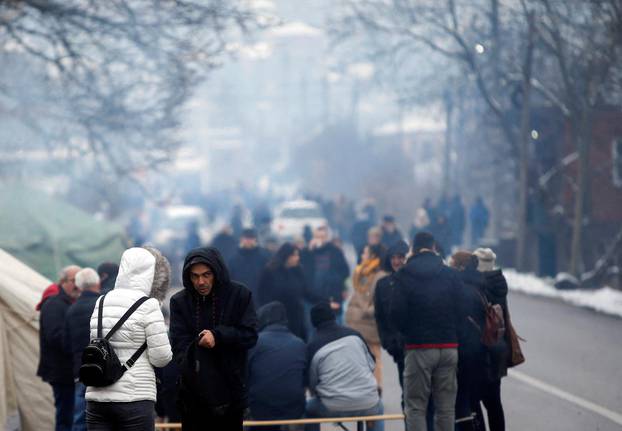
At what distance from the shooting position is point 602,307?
19.6m

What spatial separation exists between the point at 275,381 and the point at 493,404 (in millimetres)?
1774

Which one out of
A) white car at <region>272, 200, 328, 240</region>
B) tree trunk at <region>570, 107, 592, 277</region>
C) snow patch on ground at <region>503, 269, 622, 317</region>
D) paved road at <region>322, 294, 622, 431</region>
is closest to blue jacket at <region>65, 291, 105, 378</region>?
paved road at <region>322, 294, 622, 431</region>

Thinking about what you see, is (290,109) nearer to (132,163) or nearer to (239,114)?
(239,114)

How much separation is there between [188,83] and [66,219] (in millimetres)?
3694

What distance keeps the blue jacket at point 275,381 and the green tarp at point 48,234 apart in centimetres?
1007

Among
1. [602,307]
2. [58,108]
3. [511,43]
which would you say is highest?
[511,43]

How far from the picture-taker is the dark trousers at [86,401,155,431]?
235 inches

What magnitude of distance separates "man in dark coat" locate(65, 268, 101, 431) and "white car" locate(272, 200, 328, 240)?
2491 centimetres

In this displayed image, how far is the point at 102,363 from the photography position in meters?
5.84

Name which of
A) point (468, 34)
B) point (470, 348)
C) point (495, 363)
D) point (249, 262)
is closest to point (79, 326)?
point (470, 348)

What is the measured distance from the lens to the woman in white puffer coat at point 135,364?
5.96m

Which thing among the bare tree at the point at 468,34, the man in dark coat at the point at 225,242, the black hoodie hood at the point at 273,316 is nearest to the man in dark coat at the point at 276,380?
Answer: the black hoodie hood at the point at 273,316

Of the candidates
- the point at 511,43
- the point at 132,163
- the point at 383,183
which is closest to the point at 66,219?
the point at 132,163

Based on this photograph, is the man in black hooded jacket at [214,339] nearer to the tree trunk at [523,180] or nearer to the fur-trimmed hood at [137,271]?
the fur-trimmed hood at [137,271]
